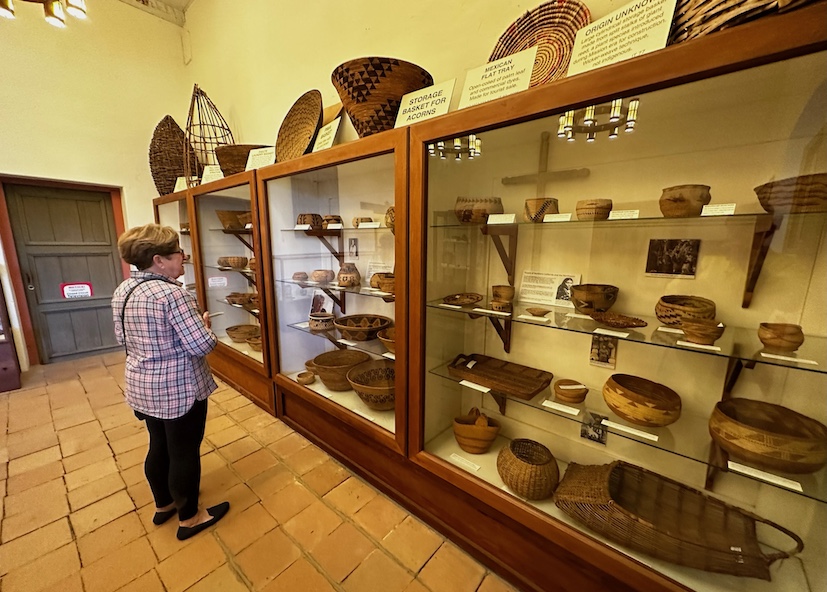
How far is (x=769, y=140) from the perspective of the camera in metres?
0.90

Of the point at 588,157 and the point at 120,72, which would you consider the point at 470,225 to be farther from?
the point at 120,72

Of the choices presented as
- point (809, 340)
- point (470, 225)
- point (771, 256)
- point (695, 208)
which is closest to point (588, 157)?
point (695, 208)

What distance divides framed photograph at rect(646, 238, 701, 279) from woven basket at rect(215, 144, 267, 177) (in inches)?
96.2


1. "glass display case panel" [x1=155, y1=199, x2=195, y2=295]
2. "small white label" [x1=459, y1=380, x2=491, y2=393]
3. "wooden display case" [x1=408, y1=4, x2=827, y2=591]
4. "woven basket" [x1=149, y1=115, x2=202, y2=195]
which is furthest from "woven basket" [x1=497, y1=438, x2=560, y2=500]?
"woven basket" [x1=149, y1=115, x2=202, y2=195]

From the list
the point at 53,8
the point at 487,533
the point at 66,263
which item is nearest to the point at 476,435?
the point at 487,533

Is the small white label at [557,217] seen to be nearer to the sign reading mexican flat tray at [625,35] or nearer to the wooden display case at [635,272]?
the wooden display case at [635,272]

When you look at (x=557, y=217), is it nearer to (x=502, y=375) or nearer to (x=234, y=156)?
(x=502, y=375)

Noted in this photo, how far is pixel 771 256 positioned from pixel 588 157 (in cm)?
62

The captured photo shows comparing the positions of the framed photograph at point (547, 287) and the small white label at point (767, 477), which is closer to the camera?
the small white label at point (767, 477)

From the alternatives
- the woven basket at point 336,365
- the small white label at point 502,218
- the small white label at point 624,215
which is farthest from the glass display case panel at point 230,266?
→ the small white label at point 624,215

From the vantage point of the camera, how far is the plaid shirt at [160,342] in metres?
1.15

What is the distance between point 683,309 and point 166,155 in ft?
14.3

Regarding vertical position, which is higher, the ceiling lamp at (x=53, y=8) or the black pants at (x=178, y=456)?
the ceiling lamp at (x=53, y=8)

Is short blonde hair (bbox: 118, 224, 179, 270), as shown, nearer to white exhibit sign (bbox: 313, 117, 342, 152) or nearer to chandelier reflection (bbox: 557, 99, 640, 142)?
white exhibit sign (bbox: 313, 117, 342, 152)
